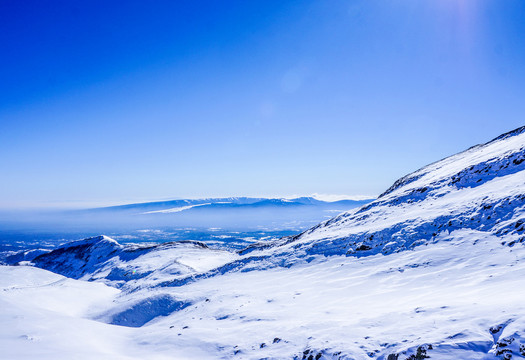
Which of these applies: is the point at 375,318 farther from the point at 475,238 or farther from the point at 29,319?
the point at 29,319

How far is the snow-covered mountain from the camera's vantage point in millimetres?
8211

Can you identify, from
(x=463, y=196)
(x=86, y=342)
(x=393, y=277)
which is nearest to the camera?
(x=86, y=342)

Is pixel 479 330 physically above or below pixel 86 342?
above

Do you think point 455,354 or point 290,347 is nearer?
point 455,354

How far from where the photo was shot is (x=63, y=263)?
85625 mm

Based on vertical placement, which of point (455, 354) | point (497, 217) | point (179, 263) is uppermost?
point (497, 217)

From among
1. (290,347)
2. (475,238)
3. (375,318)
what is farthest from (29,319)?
(475,238)

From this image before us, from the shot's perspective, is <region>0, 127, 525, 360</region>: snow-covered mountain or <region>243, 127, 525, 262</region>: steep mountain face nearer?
<region>0, 127, 525, 360</region>: snow-covered mountain

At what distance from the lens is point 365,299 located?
14.1 metres

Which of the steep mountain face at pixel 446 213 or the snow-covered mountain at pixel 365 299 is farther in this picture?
the steep mountain face at pixel 446 213

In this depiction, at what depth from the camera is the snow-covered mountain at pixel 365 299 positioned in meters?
8.21

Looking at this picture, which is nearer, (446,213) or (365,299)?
(365,299)

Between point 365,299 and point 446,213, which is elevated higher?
point 446,213

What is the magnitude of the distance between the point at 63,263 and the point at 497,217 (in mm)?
106182
